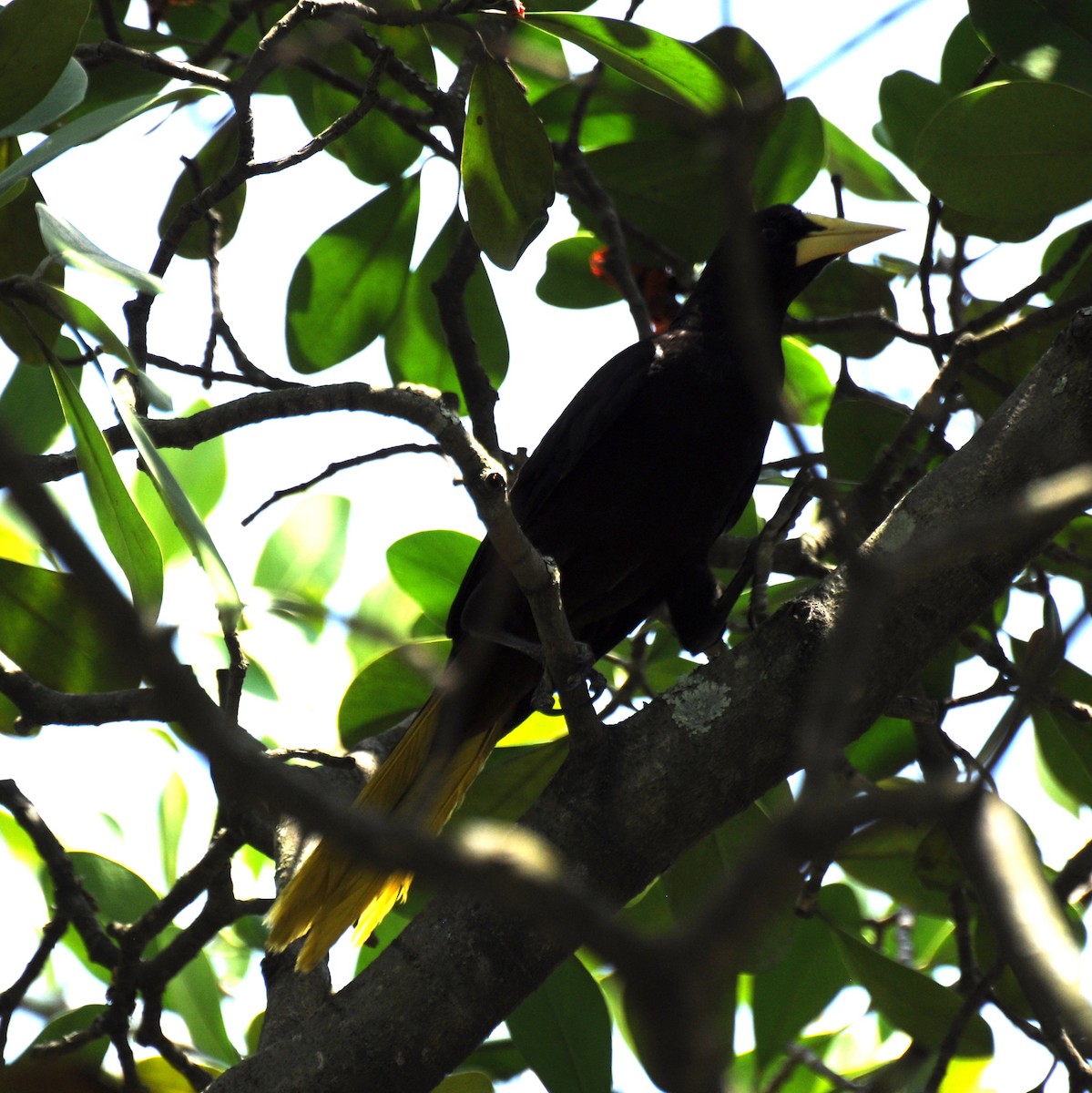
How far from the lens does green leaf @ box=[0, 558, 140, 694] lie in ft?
6.83

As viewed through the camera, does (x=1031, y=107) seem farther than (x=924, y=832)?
No

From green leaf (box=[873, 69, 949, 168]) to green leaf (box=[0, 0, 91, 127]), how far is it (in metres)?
1.67

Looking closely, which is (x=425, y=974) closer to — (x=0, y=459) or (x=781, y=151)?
(x=0, y=459)

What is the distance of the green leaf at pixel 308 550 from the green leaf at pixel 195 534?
4.92ft

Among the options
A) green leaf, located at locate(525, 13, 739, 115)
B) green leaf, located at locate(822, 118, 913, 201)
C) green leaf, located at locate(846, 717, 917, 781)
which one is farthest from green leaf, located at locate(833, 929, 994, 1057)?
green leaf, located at locate(822, 118, 913, 201)

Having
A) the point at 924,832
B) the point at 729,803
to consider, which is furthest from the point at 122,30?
the point at 924,832

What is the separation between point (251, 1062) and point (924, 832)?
54.3 inches

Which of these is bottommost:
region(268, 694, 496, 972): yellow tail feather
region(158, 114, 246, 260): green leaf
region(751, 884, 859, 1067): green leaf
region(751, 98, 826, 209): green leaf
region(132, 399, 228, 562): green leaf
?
region(751, 884, 859, 1067): green leaf

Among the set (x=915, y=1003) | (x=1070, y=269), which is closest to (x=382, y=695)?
(x=915, y=1003)

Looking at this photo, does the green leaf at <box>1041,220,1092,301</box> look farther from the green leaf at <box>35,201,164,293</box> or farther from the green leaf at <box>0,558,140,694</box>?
the green leaf at <box>0,558,140,694</box>

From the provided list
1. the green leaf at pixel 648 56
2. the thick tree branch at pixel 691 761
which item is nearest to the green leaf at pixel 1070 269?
the thick tree branch at pixel 691 761

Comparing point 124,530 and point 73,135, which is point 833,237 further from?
point 124,530

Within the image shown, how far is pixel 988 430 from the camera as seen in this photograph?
1.75 metres

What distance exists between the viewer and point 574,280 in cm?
278
